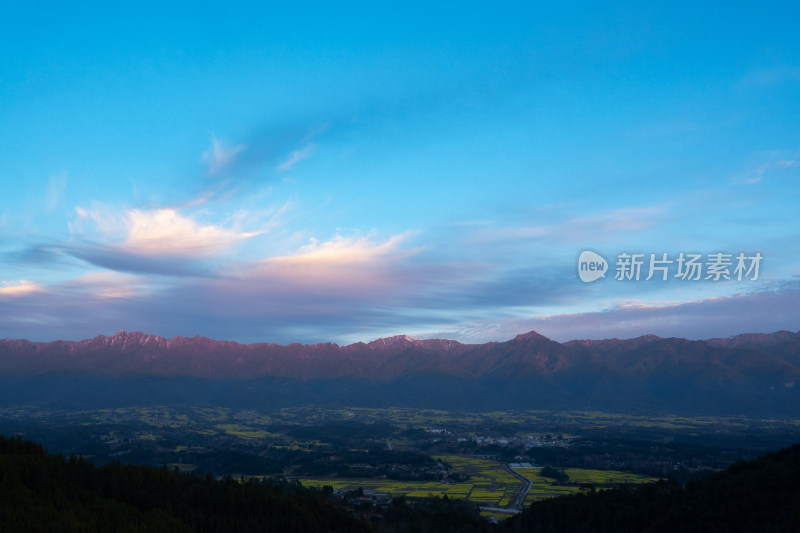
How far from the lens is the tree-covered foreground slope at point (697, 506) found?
72.4 meters

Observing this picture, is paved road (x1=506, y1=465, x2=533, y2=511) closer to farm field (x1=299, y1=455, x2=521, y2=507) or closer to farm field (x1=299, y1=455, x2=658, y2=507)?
farm field (x1=299, y1=455, x2=658, y2=507)

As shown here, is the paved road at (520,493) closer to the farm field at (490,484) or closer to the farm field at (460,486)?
the farm field at (490,484)

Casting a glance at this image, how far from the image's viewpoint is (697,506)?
3110 inches

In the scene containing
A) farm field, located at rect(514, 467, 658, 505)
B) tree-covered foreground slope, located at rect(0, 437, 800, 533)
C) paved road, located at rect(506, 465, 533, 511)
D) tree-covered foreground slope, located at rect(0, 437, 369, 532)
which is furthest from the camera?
farm field, located at rect(514, 467, 658, 505)

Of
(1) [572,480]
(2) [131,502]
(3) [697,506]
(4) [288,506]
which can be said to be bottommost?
(1) [572,480]

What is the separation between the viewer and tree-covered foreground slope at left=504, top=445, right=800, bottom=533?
7238cm

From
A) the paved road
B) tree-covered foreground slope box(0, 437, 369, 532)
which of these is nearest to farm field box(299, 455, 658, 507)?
the paved road

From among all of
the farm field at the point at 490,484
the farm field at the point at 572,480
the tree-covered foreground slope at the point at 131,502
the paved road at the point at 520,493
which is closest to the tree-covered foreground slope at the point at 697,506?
the paved road at the point at 520,493

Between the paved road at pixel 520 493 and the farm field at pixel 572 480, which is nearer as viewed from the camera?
the paved road at pixel 520 493

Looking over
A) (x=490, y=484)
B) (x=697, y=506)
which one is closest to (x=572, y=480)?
(x=490, y=484)

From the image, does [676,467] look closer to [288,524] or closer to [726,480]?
[726,480]

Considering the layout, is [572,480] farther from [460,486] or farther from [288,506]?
[288,506]

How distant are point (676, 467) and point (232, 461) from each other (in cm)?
12528

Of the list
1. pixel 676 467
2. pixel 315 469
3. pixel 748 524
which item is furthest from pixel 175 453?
pixel 748 524
